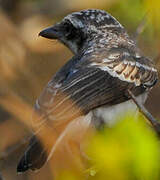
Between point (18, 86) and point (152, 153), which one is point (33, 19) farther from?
point (152, 153)

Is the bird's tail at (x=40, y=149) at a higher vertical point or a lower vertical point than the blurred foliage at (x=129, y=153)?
lower

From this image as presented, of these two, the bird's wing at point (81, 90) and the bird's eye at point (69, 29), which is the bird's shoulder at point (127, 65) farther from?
the bird's eye at point (69, 29)

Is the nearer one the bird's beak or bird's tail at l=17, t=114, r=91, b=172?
bird's tail at l=17, t=114, r=91, b=172

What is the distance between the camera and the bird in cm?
384

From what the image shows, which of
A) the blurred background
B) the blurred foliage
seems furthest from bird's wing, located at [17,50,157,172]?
the blurred foliage

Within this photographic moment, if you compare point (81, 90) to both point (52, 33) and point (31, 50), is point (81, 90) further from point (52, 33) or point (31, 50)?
point (31, 50)

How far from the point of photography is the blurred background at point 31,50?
4.28 meters

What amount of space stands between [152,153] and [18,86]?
357 cm

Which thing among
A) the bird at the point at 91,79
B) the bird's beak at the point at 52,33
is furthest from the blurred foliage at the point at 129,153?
the bird's beak at the point at 52,33

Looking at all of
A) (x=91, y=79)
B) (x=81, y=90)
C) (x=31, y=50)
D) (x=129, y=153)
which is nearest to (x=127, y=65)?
(x=91, y=79)

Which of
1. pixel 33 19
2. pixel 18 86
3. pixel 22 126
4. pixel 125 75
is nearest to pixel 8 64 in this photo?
pixel 22 126

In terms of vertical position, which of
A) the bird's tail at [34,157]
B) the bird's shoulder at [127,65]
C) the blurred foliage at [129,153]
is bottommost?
the bird's shoulder at [127,65]

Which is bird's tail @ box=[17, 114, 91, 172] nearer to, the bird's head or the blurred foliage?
the blurred foliage

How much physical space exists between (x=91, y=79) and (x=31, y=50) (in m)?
1.69
